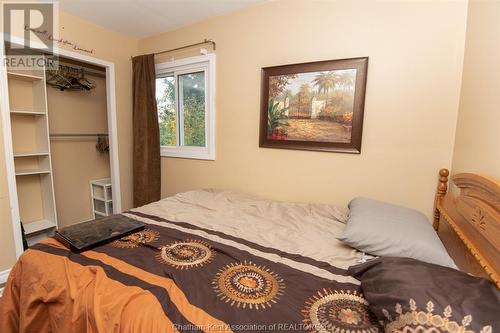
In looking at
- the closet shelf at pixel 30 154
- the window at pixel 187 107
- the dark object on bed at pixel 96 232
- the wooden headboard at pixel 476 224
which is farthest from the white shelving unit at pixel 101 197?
Answer: the wooden headboard at pixel 476 224

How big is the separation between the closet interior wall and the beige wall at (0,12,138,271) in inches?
24.7

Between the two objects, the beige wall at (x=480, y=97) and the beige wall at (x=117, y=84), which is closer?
the beige wall at (x=480, y=97)

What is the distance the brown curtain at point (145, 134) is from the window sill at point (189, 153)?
0.09m

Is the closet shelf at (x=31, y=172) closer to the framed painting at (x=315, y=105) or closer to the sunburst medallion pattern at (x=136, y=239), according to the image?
the sunburst medallion pattern at (x=136, y=239)

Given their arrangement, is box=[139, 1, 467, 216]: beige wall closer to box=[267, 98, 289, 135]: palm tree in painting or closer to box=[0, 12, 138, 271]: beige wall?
box=[267, 98, 289, 135]: palm tree in painting

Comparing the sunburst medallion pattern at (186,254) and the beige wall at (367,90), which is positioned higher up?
the beige wall at (367,90)

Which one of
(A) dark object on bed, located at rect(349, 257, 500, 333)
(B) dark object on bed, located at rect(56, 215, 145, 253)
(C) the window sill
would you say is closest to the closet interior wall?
(C) the window sill

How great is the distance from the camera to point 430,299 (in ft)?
2.32

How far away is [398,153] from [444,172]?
0.30m

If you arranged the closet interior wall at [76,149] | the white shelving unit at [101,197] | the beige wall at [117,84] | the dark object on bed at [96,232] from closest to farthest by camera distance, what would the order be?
the dark object on bed at [96,232], the beige wall at [117,84], the closet interior wall at [76,149], the white shelving unit at [101,197]

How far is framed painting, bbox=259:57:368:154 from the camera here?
1880mm

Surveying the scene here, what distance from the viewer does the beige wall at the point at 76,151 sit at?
2.98 metres

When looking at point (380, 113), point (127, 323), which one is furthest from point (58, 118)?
point (380, 113)

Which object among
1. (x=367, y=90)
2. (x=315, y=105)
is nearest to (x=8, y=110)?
(x=315, y=105)
